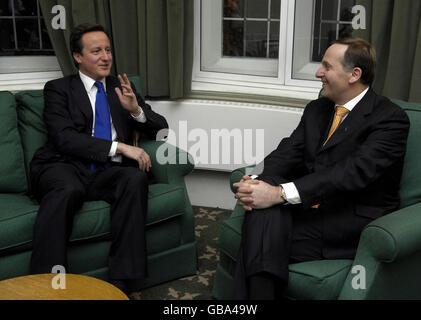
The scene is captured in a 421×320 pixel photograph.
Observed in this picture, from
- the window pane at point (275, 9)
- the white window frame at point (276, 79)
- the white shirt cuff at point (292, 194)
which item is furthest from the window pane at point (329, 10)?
the white shirt cuff at point (292, 194)

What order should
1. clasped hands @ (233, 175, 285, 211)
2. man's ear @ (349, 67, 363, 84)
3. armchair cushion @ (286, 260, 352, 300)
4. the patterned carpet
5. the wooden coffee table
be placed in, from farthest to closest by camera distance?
the patterned carpet, man's ear @ (349, 67, 363, 84), clasped hands @ (233, 175, 285, 211), armchair cushion @ (286, 260, 352, 300), the wooden coffee table

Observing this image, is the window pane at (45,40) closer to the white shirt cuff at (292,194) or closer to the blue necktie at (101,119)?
the blue necktie at (101,119)

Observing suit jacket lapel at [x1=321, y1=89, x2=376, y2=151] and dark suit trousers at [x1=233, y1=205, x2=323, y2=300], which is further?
suit jacket lapel at [x1=321, y1=89, x2=376, y2=151]

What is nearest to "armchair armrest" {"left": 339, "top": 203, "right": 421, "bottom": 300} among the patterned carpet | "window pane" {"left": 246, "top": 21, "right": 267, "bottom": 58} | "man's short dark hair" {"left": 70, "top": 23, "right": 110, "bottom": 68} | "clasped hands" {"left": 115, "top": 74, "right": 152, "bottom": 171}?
the patterned carpet

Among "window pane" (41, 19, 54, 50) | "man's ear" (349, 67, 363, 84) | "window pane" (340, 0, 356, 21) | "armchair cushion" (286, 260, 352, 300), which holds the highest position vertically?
"window pane" (340, 0, 356, 21)

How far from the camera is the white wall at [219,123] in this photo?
327 cm

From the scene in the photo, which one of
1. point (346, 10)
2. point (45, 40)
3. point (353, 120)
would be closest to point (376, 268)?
point (353, 120)

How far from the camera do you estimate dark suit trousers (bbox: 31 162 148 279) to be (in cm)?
224

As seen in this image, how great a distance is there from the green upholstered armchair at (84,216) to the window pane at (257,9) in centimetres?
127

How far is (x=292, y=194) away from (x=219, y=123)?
1.40m

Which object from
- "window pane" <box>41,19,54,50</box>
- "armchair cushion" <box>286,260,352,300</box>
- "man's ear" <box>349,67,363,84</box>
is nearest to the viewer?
"armchair cushion" <box>286,260,352,300</box>

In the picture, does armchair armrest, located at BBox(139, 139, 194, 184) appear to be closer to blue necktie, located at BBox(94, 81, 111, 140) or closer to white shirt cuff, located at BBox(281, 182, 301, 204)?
blue necktie, located at BBox(94, 81, 111, 140)

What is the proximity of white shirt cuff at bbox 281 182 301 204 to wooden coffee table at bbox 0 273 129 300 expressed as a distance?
29.4 inches

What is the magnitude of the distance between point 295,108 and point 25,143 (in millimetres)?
1603
